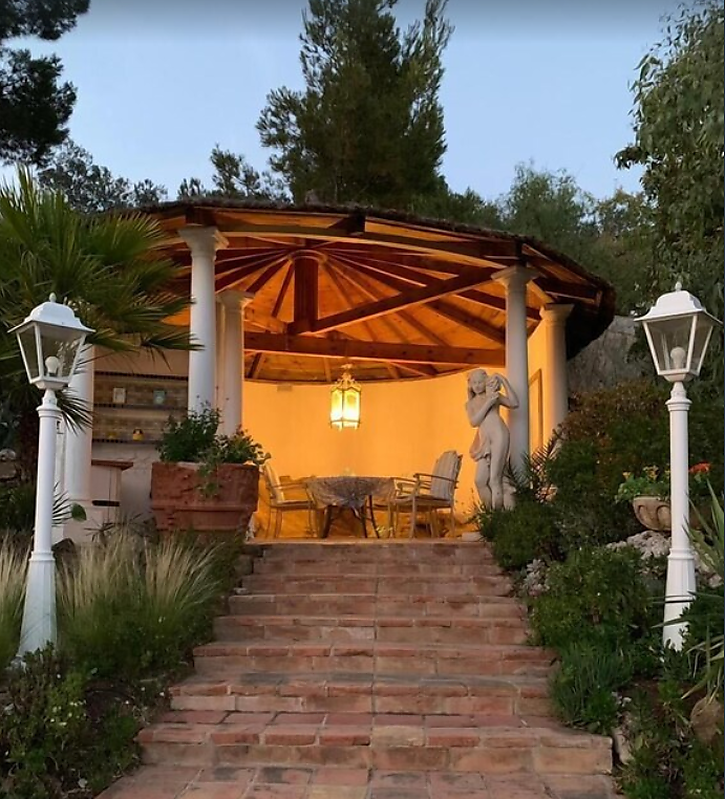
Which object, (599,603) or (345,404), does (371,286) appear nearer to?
(345,404)

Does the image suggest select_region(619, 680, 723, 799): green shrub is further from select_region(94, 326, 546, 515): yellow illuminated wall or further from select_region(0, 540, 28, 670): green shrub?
select_region(94, 326, 546, 515): yellow illuminated wall

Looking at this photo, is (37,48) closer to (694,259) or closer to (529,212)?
(529,212)

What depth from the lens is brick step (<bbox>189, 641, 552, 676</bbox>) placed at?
5188mm

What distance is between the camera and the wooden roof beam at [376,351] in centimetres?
1162

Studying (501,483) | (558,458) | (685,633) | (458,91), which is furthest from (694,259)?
(458,91)

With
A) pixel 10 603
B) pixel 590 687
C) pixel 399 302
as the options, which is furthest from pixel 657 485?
pixel 399 302

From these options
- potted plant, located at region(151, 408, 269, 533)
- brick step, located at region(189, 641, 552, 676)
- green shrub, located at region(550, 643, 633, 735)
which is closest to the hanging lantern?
potted plant, located at region(151, 408, 269, 533)

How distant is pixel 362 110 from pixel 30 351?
40.5 feet

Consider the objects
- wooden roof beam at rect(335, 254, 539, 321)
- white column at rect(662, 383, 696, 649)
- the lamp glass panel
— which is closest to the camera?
white column at rect(662, 383, 696, 649)

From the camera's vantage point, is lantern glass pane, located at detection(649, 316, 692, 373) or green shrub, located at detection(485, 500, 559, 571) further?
green shrub, located at detection(485, 500, 559, 571)

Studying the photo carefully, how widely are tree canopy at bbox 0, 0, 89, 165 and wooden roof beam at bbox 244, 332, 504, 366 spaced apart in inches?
229

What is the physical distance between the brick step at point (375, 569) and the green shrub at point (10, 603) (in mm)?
1939

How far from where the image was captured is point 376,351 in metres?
11.9

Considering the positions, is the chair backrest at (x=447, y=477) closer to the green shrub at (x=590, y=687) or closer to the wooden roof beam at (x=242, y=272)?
the wooden roof beam at (x=242, y=272)
